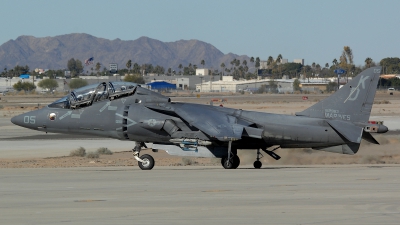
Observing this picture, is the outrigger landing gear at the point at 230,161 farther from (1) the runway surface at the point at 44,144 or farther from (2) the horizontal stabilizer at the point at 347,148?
(1) the runway surface at the point at 44,144

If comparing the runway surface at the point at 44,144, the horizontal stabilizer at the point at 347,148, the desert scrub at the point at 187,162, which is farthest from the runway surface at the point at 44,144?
the horizontal stabilizer at the point at 347,148

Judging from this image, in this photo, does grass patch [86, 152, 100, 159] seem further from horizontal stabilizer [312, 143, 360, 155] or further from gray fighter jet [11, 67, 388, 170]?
horizontal stabilizer [312, 143, 360, 155]

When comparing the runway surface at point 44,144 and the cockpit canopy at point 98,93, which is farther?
the runway surface at point 44,144

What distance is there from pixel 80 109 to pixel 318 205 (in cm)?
1181

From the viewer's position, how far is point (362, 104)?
21469 millimetres

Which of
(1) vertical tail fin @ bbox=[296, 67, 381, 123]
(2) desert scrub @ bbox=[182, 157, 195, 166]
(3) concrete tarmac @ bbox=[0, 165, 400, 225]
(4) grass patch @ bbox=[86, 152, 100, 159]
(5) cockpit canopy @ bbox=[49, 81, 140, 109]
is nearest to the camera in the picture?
(3) concrete tarmac @ bbox=[0, 165, 400, 225]

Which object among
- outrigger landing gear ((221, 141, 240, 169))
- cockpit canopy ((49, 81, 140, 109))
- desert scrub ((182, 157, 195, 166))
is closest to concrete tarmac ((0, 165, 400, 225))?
outrigger landing gear ((221, 141, 240, 169))

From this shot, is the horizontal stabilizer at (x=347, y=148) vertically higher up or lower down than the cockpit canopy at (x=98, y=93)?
lower down

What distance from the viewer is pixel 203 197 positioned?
46.1 ft

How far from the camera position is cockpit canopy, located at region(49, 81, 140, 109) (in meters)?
22.3

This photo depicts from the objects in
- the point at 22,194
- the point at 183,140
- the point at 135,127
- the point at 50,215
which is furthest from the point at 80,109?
the point at 50,215

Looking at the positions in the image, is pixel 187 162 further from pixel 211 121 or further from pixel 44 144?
pixel 44 144

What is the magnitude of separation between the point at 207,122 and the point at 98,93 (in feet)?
13.1

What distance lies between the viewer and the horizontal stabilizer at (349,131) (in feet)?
69.3
